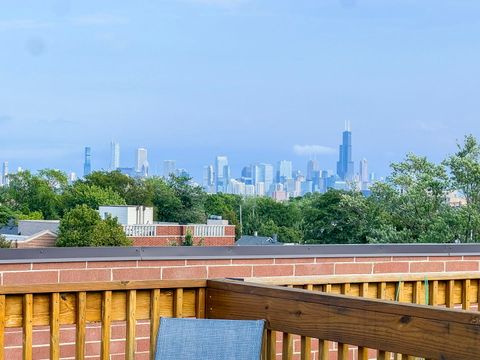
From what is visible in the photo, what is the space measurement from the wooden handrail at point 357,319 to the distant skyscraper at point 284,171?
566 ft

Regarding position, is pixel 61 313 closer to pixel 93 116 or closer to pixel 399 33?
pixel 399 33

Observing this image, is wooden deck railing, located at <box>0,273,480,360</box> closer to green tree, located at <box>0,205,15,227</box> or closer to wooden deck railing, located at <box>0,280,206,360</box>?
wooden deck railing, located at <box>0,280,206,360</box>

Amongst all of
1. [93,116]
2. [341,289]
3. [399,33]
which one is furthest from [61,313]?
[93,116]

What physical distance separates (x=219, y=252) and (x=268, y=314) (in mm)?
2286

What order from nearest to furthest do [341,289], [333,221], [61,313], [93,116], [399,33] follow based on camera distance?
[61,313] → [341,289] → [333,221] → [399,33] → [93,116]

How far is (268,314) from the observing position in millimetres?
4008

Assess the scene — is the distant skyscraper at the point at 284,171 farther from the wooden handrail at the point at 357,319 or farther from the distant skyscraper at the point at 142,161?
the wooden handrail at the point at 357,319

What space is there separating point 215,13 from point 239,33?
680 cm

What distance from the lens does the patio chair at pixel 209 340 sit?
3.70m

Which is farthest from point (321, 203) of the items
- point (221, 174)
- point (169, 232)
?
point (221, 174)

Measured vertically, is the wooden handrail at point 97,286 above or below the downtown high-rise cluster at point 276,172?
below

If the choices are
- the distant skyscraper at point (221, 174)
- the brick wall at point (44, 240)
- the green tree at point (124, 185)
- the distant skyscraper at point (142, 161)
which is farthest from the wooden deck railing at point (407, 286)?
the distant skyscraper at point (221, 174)

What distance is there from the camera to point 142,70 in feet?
526

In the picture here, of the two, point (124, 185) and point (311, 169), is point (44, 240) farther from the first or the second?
point (311, 169)
